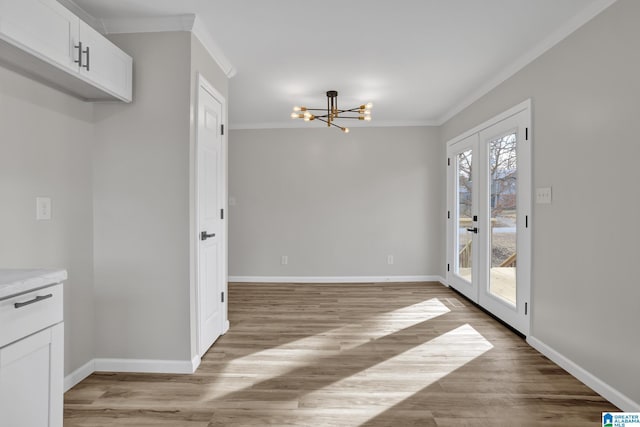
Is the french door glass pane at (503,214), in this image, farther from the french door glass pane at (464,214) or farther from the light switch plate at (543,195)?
the french door glass pane at (464,214)

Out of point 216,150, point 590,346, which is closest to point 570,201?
point 590,346

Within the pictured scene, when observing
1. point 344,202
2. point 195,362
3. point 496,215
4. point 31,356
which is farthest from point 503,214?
point 31,356

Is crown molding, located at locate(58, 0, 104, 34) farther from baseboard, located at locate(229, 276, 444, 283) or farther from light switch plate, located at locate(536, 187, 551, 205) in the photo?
baseboard, located at locate(229, 276, 444, 283)

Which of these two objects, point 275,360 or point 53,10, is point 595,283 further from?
point 53,10

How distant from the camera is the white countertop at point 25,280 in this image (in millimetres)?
1217

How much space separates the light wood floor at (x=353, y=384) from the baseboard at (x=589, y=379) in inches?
2.0

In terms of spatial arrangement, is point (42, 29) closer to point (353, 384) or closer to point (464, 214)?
point (353, 384)

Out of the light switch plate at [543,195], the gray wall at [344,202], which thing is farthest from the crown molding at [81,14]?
the light switch plate at [543,195]

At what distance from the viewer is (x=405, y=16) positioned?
2422 mm

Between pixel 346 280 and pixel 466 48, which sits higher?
pixel 466 48

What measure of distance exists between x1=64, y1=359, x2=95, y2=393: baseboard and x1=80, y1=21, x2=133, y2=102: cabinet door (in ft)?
6.17

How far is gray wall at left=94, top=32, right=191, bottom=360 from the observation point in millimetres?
2455

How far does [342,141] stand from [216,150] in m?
2.74

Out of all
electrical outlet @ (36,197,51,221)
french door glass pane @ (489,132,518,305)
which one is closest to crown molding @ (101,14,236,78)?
electrical outlet @ (36,197,51,221)
